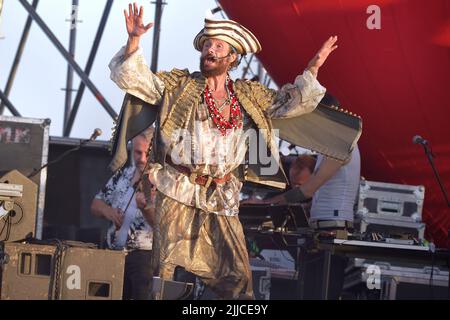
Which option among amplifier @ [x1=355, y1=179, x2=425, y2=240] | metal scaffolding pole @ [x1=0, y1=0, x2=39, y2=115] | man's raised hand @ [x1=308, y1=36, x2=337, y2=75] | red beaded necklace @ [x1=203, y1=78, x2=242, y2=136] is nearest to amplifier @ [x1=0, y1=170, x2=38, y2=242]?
red beaded necklace @ [x1=203, y1=78, x2=242, y2=136]

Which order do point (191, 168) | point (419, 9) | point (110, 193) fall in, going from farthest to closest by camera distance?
point (419, 9) < point (110, 193) < point (191, 168)

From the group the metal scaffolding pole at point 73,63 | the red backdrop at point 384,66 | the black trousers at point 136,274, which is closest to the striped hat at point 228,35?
the black trousers at point 136,274

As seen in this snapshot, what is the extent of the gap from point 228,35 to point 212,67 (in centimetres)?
22

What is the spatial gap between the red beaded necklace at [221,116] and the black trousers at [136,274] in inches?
66.6

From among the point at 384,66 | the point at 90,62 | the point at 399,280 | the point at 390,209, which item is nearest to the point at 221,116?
the point at 399,280

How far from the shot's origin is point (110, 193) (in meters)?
9.71

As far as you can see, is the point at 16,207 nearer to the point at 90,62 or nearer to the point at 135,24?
the point at 135,24

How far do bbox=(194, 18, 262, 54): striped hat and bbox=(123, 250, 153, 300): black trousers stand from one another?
191 cm

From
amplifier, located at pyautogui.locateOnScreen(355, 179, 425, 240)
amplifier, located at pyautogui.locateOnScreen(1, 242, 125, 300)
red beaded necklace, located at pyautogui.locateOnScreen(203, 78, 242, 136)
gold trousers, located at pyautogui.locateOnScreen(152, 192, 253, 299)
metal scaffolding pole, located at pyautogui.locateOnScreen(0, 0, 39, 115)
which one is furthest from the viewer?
metal scaffolding pole, located at pyautogui.locateOnScreen(0, 0, 39, 115)

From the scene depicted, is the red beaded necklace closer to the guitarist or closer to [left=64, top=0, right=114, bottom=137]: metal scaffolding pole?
the guitarist

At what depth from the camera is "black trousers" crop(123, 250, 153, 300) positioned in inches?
353
